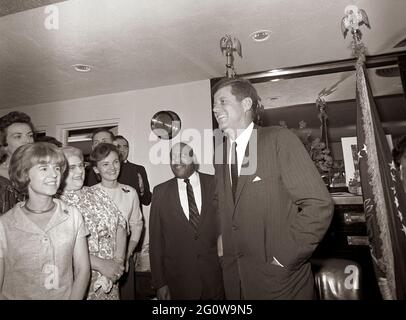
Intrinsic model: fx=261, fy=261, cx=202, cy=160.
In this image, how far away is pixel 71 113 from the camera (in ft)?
5.66

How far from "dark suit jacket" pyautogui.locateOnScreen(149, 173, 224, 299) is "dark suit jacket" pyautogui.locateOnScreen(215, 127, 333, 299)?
0.43 metres

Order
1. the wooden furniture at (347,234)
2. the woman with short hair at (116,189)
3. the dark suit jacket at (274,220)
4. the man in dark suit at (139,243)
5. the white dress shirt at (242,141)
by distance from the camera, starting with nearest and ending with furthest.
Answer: the dark suit jacket at (274,220)
the white dress shirt at (242,141)
the woman with short hair at (116,189)
the man in dark suit at (139,243)
the wooden furniture at (347,234)

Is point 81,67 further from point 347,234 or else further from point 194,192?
point 347,234

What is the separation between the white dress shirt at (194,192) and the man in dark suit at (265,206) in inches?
19.4

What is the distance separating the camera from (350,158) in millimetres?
2074

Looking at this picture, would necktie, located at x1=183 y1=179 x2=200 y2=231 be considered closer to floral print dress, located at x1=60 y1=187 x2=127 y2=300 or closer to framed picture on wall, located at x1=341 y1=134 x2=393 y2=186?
floral print dress, located at x1=60 y1=187 x2=127 y2=300

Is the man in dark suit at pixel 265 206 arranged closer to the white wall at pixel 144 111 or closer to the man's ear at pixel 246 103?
the man's ear at pixel 246 103

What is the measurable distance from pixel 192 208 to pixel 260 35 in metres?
1.22

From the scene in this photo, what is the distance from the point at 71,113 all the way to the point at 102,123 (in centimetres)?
20

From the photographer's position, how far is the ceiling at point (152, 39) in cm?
146

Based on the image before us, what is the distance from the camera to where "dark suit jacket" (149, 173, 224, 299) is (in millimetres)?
1466

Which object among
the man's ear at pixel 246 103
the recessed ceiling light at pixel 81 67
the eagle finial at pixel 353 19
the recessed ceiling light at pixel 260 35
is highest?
the recessed ceiling light at pixel 260 35

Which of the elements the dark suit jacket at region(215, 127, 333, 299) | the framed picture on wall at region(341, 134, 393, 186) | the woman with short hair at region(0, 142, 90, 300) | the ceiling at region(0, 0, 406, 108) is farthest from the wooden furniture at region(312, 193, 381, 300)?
the woman with short hair at region(0, 142, 90, 300)

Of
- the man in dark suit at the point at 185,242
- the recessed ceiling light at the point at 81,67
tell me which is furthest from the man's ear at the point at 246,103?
the recessed ceiling light at the point at 81,67
